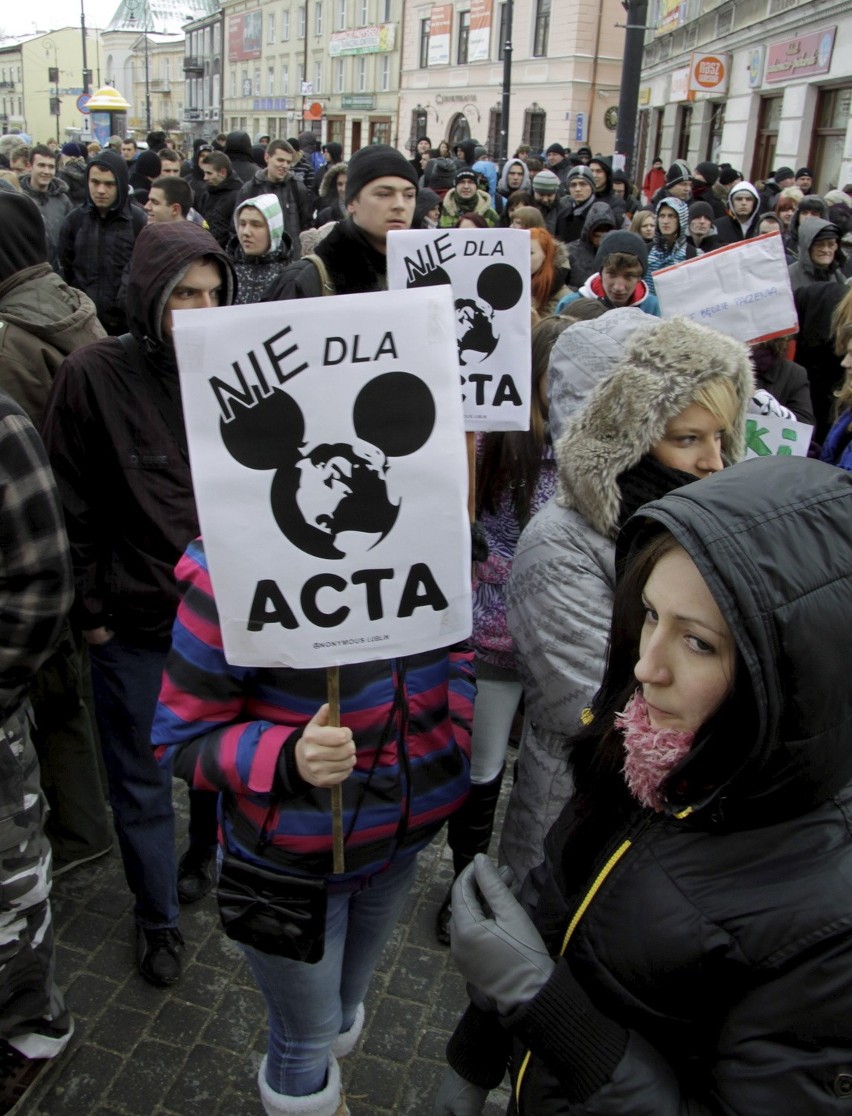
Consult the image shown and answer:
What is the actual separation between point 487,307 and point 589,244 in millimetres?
6899

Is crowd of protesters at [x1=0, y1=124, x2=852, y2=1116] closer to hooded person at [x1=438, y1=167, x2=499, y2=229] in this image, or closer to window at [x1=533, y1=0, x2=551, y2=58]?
hooded person at [x1=438, y1=167, x2=499, y2=229]

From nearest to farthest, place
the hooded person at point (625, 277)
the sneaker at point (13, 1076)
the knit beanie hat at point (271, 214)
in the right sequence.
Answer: the sneaker at point (13, 1076) → the hooded person at point (625, 277) → the knit beanie hat at point (271, 214)

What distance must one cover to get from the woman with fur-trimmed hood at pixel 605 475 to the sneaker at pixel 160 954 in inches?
53.4

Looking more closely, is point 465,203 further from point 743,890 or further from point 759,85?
point 759,85

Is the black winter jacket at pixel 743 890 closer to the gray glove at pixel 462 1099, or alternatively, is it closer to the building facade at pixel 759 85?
the gray glove at pixel 462 1099

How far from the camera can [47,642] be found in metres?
2.20

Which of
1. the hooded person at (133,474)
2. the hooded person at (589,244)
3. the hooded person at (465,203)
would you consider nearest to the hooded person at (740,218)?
the hooded person at (589,244)

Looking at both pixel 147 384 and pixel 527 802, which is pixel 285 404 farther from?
pixel 527 802

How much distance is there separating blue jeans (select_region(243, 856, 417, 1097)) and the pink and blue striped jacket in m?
0.18

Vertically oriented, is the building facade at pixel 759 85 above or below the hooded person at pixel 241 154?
above

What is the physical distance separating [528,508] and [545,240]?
287 cm

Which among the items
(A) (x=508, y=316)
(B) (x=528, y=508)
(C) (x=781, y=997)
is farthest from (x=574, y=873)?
(A) (x=508, y=316)

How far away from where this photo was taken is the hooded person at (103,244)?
22.8ft

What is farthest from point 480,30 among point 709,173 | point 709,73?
point 709,173
